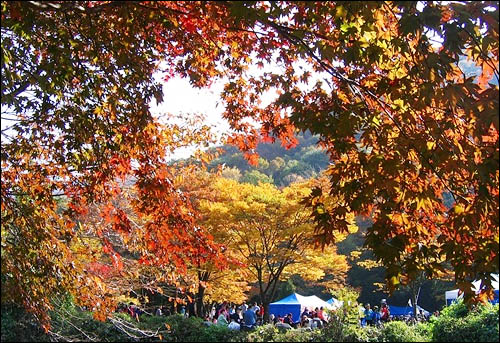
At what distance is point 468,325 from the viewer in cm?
1055

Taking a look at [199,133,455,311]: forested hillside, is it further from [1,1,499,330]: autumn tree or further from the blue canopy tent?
[1,1,499,330]: autumn tree

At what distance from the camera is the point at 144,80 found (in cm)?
537

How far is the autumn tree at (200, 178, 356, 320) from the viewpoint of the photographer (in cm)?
1792

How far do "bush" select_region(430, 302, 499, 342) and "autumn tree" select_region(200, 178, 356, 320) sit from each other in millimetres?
6354

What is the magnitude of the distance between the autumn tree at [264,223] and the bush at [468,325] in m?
6.35

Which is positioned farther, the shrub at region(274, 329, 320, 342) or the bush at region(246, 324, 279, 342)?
the bush at region(246, 324, 279, 342)

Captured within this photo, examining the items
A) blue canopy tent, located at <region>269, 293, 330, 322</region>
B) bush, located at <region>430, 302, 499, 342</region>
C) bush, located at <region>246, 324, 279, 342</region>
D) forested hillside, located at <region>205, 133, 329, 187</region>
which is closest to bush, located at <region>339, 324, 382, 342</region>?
bush, located at <region>430, 302, 499, 342</region>

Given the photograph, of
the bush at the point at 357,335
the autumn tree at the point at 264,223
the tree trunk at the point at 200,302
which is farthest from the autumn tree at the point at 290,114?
the tree trunk at the point at 200,302

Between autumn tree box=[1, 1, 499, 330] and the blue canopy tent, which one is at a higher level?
the blue canopy tent

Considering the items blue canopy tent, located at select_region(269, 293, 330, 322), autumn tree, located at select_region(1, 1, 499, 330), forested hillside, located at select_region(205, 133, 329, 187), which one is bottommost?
autumn tree, located at select_region(1, 1, 499, 330)

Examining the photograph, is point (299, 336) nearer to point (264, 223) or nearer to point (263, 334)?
point (263, 334)

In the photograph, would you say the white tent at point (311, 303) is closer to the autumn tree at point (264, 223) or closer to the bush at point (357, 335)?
the autumn tree at point (264, 223)

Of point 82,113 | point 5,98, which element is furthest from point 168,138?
point 5,98

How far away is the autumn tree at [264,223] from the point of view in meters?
17.9
